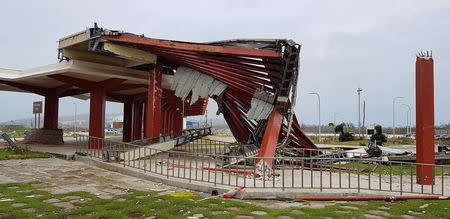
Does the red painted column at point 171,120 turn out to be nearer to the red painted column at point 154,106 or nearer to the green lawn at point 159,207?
the red painted column at point 154,106

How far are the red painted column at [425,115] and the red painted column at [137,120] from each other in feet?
74.2

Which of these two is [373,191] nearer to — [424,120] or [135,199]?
[424,120]

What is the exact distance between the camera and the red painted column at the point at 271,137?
13102 mm

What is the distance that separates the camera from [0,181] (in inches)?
397

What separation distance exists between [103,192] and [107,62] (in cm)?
1182

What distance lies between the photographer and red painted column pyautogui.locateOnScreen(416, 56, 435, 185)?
1078 cm

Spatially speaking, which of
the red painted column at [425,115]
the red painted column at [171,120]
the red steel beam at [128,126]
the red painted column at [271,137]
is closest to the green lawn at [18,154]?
the red painted column at [271,137]

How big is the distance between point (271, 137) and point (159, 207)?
24.1 feet

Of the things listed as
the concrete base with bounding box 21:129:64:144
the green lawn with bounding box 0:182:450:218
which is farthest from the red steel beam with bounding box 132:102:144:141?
the green lawn with bounding box 0:182:450:218

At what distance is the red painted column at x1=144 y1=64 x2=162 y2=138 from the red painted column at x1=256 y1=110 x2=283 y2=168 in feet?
19.1

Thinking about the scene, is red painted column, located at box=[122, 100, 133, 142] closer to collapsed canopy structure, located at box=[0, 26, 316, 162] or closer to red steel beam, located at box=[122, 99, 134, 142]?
red steel beam, located at box=[122, 99, 134, 142]

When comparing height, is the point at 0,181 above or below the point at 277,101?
below

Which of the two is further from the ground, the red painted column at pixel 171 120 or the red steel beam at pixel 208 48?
the red steel beam at pixel 208 48

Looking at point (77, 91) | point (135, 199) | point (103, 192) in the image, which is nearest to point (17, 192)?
point (103, 192)
